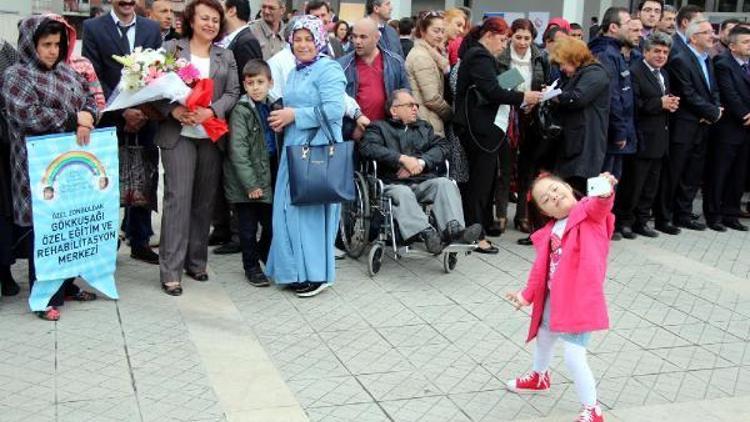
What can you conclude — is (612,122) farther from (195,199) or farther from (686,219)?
(195,199)

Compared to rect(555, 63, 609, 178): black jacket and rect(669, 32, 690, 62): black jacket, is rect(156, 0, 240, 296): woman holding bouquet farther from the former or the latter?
rect(669, 32, 690, 62): black jacket

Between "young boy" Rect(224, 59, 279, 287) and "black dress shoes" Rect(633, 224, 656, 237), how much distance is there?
407cm

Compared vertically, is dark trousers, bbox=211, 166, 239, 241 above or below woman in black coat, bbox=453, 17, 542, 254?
below

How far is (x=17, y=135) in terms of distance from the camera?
17.3ft

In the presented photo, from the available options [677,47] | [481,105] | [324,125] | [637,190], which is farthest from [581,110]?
[324,125]

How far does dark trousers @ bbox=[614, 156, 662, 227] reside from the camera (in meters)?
8.32

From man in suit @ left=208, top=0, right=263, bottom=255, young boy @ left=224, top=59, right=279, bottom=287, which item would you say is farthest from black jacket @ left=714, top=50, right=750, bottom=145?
young boy @ left=224, top=59, right=279, bottom=287

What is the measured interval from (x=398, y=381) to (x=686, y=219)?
5420 mm

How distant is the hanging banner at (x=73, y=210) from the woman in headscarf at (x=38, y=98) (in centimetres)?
10

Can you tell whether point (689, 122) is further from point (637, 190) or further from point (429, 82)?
point (429, 82)

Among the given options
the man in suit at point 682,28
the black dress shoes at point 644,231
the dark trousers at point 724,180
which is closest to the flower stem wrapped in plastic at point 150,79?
the black dress shoes at point 644,231

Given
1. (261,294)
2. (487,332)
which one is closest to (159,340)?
(261,294)

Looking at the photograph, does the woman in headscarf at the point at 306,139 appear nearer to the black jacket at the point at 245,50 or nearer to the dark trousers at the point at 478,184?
the black jacket at the point at 245,50

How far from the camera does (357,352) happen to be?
200 inches
